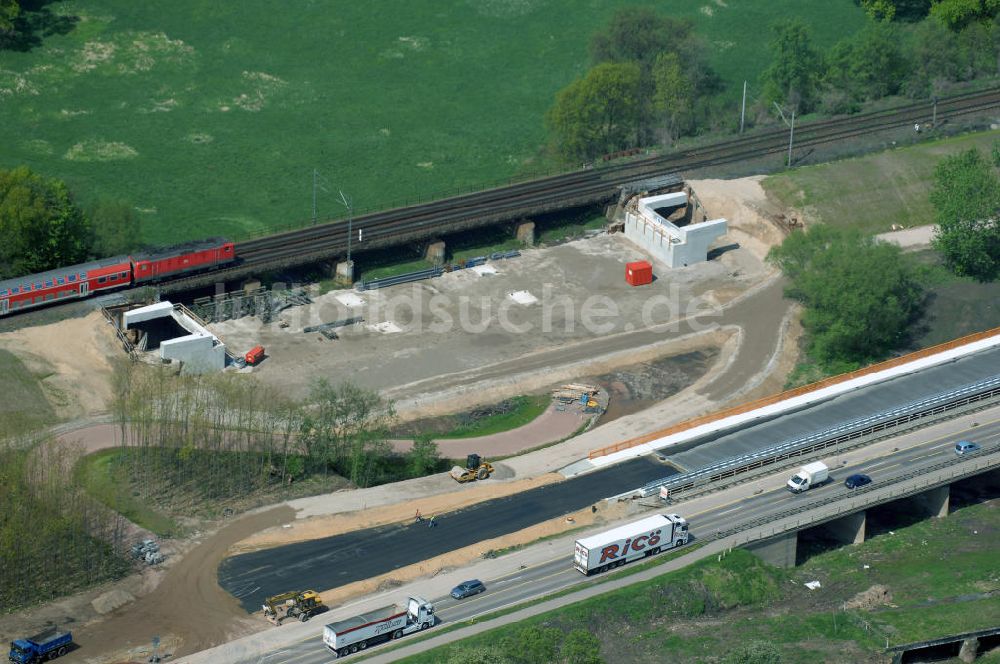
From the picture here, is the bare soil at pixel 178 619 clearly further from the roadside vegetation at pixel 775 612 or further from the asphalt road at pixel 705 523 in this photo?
the roadside vegetation at pixel 775 612

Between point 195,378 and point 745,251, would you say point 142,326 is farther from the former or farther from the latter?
point 745,251

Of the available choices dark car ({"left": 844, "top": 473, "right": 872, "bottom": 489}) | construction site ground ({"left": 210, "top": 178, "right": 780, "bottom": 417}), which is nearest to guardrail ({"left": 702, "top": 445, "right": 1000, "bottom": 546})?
dark car ({"left": 844, "top": 473, "right": 872, "bottom": 489})

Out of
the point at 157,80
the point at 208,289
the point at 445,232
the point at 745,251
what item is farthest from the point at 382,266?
the point at 157,80

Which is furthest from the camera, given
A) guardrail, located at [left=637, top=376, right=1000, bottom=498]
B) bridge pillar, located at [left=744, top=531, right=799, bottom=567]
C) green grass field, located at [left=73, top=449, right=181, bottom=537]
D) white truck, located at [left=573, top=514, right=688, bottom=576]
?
guardrail, located at [left=637, top=376, right=1000, bottom=498]

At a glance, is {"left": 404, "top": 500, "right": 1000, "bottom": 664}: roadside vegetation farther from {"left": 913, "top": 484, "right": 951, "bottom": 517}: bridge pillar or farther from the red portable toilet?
the red portable toilet

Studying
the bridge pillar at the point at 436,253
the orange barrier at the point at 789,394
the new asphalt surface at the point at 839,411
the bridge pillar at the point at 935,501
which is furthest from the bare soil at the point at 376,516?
the bridge pillar at the point at 436,253

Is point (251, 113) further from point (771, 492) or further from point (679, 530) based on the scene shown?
point (679, 530)
